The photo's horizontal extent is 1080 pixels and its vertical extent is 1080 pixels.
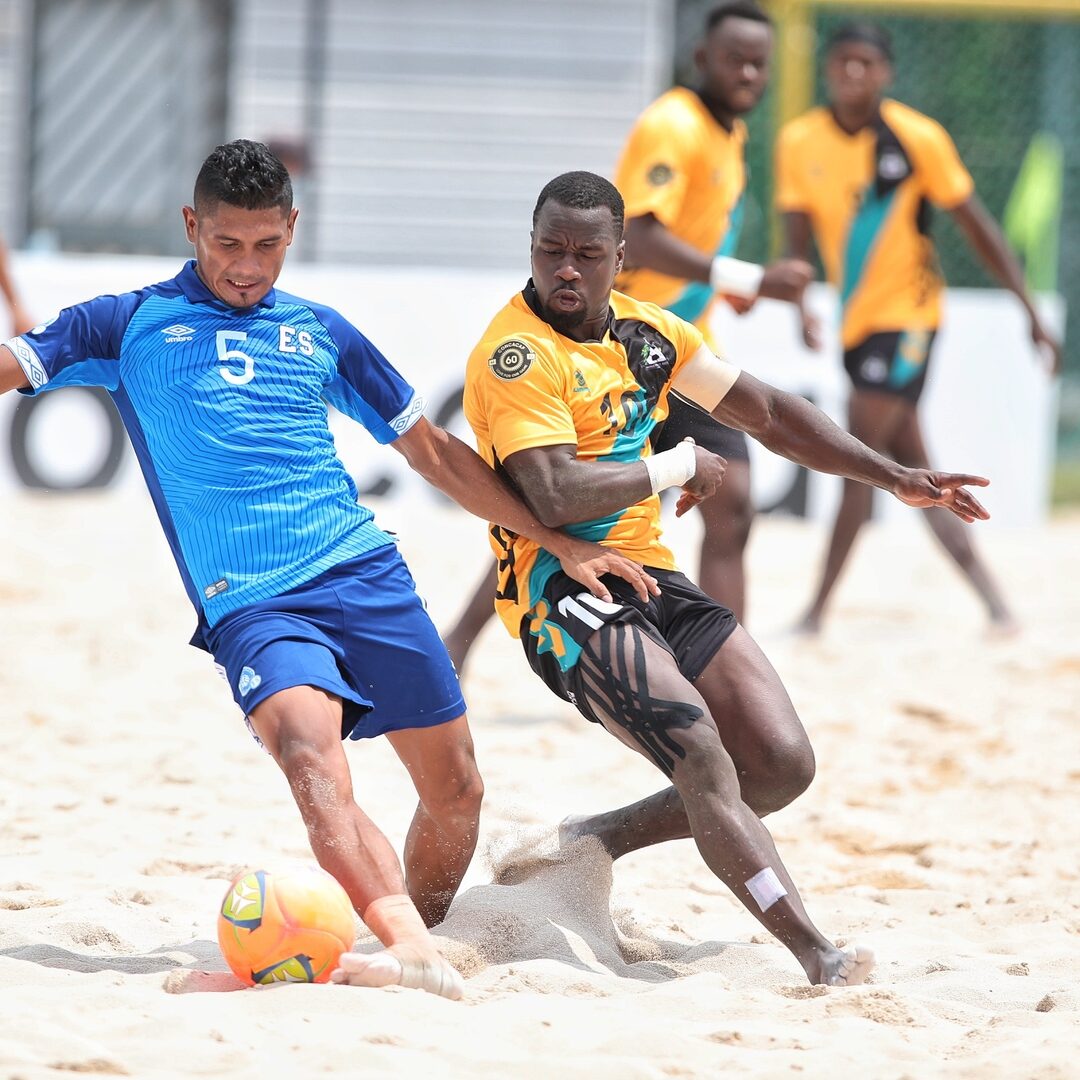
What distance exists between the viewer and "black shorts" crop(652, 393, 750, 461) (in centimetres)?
457

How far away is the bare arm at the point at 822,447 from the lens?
4.02 m

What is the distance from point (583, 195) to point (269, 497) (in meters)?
0.98

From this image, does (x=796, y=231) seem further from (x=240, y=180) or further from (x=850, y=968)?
(x=850, y=968)

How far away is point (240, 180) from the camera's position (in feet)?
11.8

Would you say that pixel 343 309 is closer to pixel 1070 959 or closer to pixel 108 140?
pixel 108 140

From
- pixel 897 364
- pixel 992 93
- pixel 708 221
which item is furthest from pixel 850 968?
pixel 992 93

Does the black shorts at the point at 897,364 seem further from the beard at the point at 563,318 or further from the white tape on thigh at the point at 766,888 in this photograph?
the white tape on thigh at the point at 766,888

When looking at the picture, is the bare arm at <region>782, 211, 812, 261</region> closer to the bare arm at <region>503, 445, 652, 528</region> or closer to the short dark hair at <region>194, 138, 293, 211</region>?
the bare arm at <region>503, 445, 652, 528</region>

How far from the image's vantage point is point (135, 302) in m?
3.75

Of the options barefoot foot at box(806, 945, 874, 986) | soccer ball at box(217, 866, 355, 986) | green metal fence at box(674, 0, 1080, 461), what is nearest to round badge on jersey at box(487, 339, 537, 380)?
soccer ball at box(217, 866, 355, 986)

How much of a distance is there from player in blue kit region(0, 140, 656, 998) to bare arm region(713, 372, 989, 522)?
1.84 feet

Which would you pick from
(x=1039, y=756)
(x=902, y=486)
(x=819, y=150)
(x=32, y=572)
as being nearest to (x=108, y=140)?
(x=32, y=572)

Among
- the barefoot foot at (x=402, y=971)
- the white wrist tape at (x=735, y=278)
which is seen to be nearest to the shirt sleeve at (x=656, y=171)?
the white wrist tape at (x=735, y=278)

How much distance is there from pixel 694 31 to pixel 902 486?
36.8ft
